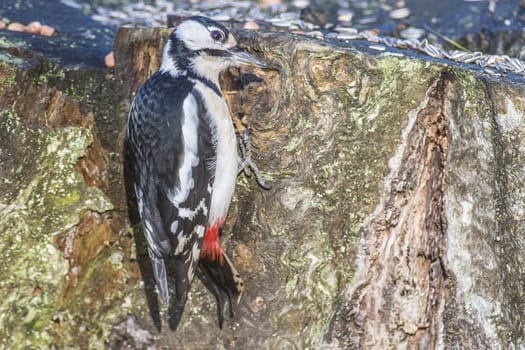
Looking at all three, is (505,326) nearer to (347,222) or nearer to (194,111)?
(347,222)

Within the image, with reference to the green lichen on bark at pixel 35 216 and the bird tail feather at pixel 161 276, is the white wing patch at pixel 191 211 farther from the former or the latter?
the green lichen on bark at pixel 35 216

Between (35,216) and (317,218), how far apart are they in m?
1.27

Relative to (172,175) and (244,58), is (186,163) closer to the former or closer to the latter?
(172,175)

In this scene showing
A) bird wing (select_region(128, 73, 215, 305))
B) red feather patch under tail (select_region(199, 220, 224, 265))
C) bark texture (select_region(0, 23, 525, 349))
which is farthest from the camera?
red feather patch under tail (select_region(199, 220, 224, 265))

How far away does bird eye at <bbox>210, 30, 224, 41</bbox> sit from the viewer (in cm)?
380

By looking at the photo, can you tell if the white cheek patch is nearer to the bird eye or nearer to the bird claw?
the bird eye

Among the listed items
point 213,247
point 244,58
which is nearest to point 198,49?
point 244,58

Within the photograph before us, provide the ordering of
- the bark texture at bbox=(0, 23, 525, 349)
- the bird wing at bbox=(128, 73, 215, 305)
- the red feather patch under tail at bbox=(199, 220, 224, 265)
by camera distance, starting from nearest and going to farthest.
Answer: the bark texture at bbox=(0, 23, 525, 349), the bird wing at bbox=(128, 73, 215, 305), the red feather patch under tail at bbox=(199, 220, 224, 265)

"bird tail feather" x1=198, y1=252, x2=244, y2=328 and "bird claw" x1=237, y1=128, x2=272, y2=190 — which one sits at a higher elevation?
A: "bird claw" x1=237, y1=128, x2=272, y2=190

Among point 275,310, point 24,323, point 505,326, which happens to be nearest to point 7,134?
point 24,323

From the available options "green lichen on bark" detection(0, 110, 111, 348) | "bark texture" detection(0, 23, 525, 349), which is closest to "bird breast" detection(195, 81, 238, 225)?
"bark texture" detection(0, 23, 525, 349)

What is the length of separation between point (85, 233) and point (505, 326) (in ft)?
6.24

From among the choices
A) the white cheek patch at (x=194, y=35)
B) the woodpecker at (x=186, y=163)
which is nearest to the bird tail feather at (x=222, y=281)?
the woodpecker at (x=186, y=163)

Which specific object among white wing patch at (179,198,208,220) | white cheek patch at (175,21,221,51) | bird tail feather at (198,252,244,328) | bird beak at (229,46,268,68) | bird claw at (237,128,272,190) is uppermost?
white cheek patch at (175,21,221,51)
